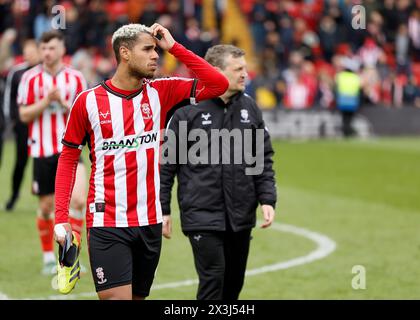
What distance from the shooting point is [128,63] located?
5.88 m

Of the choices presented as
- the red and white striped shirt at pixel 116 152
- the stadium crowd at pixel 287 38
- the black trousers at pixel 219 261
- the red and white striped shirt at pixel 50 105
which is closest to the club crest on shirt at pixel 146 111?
the red and white striped shirt at pixel 116 152

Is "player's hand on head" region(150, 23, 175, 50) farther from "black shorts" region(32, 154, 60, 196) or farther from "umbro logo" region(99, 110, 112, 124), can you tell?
"black shorts" region(32, 154, 60, 196)

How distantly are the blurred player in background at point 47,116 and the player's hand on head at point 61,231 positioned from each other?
3.75m

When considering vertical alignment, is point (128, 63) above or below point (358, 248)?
above

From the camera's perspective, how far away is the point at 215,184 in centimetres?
696

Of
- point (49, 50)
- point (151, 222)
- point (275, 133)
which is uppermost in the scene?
point (49, 50)

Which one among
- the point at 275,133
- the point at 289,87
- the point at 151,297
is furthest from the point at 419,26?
the point at 151,297

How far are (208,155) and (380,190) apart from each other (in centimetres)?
882

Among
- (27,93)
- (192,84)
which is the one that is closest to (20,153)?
(27,93)

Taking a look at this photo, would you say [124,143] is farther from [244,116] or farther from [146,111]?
[244,116]

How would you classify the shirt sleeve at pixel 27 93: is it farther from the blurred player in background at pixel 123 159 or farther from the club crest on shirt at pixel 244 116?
the blurred player in background at pixel 123 159

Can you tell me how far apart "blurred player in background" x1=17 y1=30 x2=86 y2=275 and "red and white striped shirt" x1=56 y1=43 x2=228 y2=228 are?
11.8 ft

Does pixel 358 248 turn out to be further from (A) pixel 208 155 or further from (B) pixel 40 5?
(B) pixel 40 5

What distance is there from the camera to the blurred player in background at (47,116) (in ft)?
31.4
